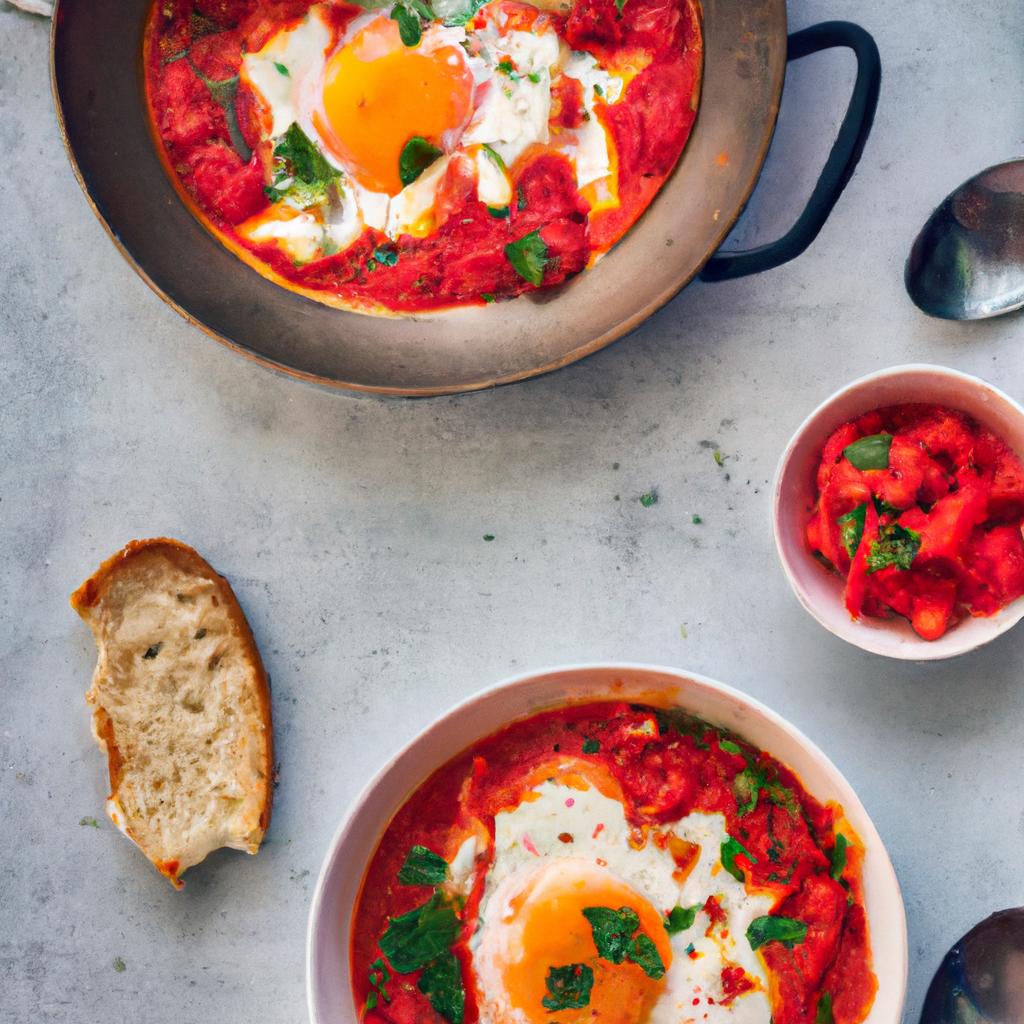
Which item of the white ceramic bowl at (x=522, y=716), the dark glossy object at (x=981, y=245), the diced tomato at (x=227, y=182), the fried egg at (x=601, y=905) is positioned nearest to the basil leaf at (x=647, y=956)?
the fried egg at (x=601, y=905)

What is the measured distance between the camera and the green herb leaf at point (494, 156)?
3436mm

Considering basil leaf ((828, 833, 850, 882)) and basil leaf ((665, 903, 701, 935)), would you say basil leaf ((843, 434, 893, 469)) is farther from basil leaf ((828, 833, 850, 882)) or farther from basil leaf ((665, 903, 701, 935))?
basil leaf ((665, 903, 701, 935))

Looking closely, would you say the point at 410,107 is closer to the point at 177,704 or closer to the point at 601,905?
the point at 177,704

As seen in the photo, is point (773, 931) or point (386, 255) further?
point (386, 255)

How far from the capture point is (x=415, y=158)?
11.2 feet

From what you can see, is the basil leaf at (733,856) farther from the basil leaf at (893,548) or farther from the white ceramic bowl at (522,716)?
the basil leaf at (893,548)

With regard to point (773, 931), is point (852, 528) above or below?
above

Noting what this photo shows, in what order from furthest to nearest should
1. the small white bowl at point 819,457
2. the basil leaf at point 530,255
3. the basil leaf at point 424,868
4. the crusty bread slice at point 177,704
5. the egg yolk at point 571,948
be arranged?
the crusty bread slice at point 177,704, the basil leaf at point 530,255, the basil leaf at point 424,868, the small white bowl at point 819,457, the egg yolk at point 571,948

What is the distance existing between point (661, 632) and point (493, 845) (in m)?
0.82

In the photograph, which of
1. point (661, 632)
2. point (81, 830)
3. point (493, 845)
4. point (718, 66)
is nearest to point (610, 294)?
point (718, 66)

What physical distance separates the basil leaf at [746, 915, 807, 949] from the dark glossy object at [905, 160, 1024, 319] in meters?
1.83

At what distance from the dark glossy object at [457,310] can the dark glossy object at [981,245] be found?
0.36 metres

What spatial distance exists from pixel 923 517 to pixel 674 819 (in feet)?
3.53

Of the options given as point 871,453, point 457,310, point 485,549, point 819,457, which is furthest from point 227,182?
point 871,453
